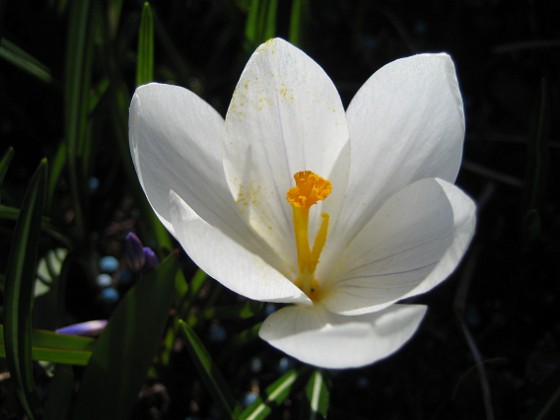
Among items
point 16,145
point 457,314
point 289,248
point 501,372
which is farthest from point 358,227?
point 16,145

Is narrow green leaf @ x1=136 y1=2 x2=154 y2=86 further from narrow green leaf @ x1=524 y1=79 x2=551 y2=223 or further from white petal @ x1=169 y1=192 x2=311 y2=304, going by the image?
narrow green leaf @ x1=524 y1=79 x2=551 y2=223

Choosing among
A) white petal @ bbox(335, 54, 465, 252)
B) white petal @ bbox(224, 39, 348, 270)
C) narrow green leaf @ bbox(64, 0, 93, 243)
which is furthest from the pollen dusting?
narrow green leaf @ bbox(64, 0, 93, 243)

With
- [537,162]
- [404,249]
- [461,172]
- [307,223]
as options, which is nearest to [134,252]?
[307,223]

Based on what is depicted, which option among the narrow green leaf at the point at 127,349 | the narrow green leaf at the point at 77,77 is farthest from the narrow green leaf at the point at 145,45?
the narrow green leaf at the point at 127,349

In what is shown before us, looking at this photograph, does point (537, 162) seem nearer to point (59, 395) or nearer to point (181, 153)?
point (181, 153)

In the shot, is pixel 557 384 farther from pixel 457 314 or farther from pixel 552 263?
pixel 552 263

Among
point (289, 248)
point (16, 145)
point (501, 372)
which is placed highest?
point (16, 145)

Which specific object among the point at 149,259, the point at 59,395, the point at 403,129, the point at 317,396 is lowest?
the point at 317,396
